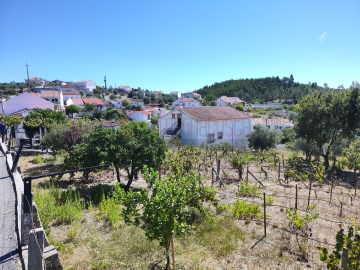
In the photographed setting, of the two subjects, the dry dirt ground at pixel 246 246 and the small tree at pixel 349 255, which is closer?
the small tree at pixel 349 255

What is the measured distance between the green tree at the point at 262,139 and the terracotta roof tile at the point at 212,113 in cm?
510

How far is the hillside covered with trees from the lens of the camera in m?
106

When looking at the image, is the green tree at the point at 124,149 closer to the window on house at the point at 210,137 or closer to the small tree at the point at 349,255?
the small tree at the point at 349,255

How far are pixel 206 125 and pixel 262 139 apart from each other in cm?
656

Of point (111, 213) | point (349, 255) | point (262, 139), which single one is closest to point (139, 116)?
point (262, 139)

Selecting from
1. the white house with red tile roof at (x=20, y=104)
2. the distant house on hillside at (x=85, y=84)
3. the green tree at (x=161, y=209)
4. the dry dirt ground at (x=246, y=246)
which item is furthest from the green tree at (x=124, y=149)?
the distant house on hillside at (x=85, y=84)

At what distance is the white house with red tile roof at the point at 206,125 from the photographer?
31.7 m

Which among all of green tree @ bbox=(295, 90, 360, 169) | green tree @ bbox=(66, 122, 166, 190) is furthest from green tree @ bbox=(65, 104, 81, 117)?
green tree @ bbox=(66, 122, 166, 190)

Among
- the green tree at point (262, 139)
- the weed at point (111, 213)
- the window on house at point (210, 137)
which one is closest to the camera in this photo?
the weed at point (111, 213)

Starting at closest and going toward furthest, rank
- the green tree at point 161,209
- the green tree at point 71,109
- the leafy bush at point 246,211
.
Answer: the green tree at point 161,209, the leafy bush at point 246,211, the green tree at point 71,109

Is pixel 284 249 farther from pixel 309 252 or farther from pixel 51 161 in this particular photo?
pixel 51 161

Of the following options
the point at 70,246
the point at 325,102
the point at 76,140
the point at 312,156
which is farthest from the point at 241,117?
the point at 70,246

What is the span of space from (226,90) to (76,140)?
4229 inches

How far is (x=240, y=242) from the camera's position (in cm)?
684
